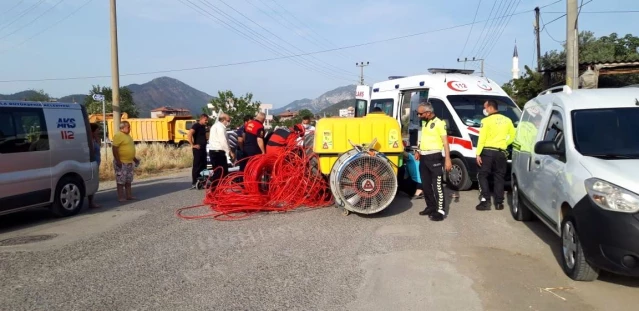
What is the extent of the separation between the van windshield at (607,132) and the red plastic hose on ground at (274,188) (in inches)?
175

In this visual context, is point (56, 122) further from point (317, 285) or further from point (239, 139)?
point (317, 285)

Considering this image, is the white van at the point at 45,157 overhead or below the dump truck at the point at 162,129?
below

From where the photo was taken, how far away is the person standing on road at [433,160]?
7.86 meters

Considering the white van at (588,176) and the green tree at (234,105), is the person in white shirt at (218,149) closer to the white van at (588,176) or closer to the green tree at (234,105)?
the white van at (588,176)

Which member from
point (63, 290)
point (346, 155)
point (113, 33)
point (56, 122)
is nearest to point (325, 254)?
point (346, 155)

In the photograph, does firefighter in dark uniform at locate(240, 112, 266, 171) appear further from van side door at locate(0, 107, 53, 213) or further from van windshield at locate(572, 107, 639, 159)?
van windshield at locate(572, 107, 639, 159)

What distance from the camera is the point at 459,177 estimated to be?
10617mm

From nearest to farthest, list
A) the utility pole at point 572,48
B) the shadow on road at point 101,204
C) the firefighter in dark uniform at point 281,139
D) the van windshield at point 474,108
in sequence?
the shadow on road at point 101,204 → the firefighter in dark uniform at point 281,139 → the van windshield at point 474,108 → the utility pole at point 572,48

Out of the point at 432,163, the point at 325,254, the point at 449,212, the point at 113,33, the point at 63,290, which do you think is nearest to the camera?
the point at 63,290

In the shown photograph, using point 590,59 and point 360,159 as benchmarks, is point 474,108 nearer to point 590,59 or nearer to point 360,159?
point 360,159

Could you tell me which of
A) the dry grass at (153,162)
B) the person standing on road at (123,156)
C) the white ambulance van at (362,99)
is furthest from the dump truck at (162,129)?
the person standing on road at (123,156)

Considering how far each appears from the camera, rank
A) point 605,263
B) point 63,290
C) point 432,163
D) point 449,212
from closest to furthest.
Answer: point 605,263 < point 63,290 < point 432,163 < point 449,212

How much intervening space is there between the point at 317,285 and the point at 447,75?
321 inches

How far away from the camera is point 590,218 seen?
464 cm
